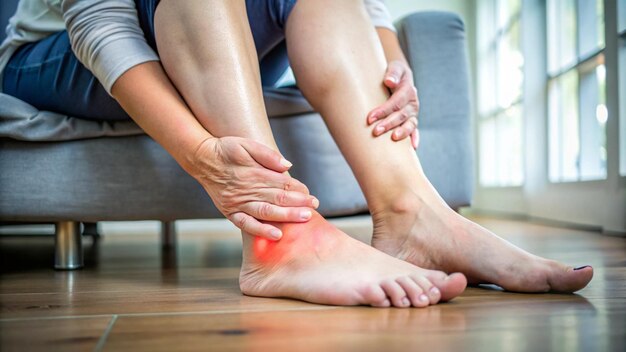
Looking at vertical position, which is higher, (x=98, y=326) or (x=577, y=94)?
(x=577, y=94)

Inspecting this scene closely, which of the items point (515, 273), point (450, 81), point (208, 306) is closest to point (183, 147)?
point (208, 306)

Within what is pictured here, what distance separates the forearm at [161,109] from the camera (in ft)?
2.57

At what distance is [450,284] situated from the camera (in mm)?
652

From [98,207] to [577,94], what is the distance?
75.2 inches

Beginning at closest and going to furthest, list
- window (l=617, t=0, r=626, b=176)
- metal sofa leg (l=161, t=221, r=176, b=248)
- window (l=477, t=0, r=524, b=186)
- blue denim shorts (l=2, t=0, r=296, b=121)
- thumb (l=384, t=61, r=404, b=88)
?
thumb (l=384, t=61, r=404, b=88) < blue denim shorts (l=2, t=0, r=296, b=121) < window (l=617, t=0, r=626, b=176) < metal sofa leg (l=161, t=221, r=176, b=248) < window (l=477, t=0, r=524, b=186)

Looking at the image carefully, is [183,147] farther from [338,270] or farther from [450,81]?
[450,81]

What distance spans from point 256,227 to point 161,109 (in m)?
0.21

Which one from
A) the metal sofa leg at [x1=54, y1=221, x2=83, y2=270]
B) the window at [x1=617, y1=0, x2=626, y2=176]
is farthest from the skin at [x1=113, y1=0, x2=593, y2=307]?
the window at [x1=617, y1=0, x2=626, y2=176]

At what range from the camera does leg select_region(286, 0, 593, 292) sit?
77 centimetres

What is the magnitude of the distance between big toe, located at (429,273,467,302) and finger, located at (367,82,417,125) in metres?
0.27

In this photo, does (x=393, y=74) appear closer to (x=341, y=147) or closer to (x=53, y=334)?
(x=341, y=147)

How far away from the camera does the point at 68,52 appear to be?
105cm

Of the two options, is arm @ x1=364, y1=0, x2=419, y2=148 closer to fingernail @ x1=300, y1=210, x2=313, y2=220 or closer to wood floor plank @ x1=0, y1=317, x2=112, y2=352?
fingernail @ x1=300, y1=210, x2=313, y2=220

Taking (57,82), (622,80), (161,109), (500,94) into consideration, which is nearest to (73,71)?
(57,82)
